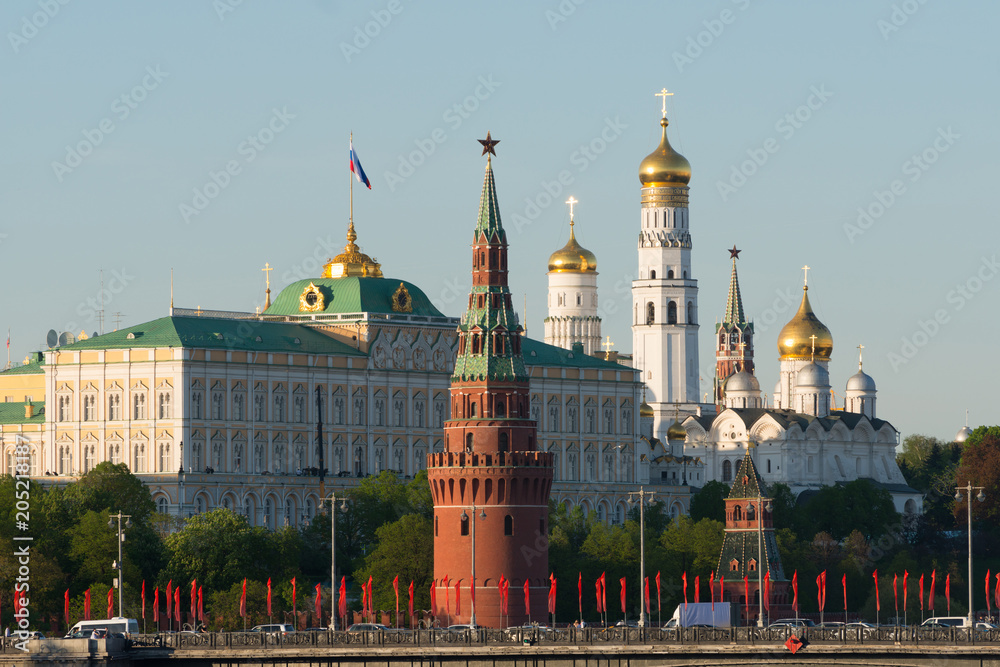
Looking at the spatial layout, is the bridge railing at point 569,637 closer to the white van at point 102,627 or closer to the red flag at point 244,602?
the white van at point 102,627

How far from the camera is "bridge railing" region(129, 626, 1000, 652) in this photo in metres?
148

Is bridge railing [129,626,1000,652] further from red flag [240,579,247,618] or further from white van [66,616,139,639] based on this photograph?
red flag [240,579,247,618]

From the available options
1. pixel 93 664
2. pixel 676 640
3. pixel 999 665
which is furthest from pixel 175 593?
pixel 999 665

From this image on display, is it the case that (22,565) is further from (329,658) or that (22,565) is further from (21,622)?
(329,658)

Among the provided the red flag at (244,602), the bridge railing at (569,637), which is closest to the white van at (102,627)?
the bridge railing at (569,637)

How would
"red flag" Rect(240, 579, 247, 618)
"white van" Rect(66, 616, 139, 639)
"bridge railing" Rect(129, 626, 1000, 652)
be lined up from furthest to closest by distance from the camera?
"red flag" Rect(240, 579, 247, 618), "white van" Rect(66, 616, 139, 639), "bridge railing" Rect(129, 626, 1000, 652)

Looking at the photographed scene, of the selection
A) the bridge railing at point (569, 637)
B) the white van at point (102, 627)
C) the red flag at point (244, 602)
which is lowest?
the bridge railing at point (569, 637)

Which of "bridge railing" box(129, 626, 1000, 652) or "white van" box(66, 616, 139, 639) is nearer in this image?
"bridge railing" box(129, 626, 1000, 652)

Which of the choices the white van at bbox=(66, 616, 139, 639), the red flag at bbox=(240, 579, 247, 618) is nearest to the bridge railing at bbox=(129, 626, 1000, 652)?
the white van at bbox=(66, 616, 139, 639)

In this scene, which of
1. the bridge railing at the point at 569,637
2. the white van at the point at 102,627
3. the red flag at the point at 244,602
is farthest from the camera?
the red flag at the point at 244,602

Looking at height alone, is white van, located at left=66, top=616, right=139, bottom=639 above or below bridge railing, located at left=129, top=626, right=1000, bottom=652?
above

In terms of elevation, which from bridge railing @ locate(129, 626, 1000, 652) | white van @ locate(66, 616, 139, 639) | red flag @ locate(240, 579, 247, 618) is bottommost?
bridge railing @ locate(129, 626, 1000, 652)

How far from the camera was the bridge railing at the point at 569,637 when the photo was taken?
148 m

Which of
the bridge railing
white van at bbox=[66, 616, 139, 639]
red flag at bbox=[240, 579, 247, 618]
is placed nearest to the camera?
the bridge railing
